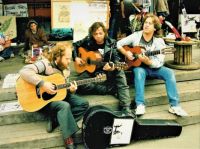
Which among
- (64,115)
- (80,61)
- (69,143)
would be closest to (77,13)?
(80,61)

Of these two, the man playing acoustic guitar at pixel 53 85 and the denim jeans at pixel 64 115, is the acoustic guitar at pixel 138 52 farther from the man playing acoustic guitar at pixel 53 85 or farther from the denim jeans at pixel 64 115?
the denim jeans at pixel 64 115

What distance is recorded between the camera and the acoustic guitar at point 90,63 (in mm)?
5152

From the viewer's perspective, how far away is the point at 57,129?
4.74 metres

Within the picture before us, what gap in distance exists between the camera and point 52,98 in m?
4.55

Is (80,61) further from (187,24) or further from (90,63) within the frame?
(187,24)

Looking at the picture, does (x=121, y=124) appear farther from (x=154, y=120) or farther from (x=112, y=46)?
(x=112, y=46)

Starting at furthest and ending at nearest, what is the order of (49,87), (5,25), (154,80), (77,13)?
(5,25) → (77,13) → (154,80) → (49,87)

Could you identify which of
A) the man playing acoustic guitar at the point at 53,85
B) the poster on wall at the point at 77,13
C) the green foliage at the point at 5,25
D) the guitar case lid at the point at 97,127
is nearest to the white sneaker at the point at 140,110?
the guitar case lid at the point at 97,127

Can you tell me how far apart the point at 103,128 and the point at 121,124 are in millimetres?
239

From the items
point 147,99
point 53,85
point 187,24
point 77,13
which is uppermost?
point 77,13

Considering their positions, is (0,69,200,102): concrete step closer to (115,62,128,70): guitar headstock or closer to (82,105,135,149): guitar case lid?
(115,62,128,70): guitar headstock

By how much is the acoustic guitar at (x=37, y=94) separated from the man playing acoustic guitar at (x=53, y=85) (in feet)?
0.13

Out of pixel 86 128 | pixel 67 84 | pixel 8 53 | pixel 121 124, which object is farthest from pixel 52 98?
pixel 8 53

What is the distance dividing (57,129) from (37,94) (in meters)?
0.58
